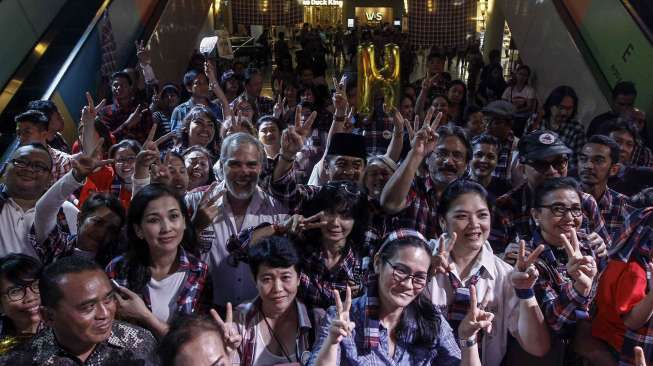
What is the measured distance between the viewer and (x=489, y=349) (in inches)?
97.9

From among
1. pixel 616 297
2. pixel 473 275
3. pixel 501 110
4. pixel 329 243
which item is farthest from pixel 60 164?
pixel 616 297

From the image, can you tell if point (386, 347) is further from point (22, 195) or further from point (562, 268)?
point (22, 195)

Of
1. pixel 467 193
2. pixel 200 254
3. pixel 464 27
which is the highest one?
pixel 467 193

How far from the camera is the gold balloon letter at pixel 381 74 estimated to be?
473cm

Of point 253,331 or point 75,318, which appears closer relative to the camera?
point 75,318

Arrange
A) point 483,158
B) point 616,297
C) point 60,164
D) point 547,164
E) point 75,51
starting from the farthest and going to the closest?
point 75,51 → point 60,164 → point 483,158 → point 547,164 → point 616,297

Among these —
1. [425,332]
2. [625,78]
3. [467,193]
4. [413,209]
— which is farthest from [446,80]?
[425,332]

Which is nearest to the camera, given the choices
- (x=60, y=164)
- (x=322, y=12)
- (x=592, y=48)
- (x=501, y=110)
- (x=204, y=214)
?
(x=204, y=214)

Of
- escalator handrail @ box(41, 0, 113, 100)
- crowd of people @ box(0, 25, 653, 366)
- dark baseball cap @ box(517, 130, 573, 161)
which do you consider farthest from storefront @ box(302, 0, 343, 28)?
dark baseball cap @ box(517, 130, 573, 161)

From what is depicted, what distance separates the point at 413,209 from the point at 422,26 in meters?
10.6

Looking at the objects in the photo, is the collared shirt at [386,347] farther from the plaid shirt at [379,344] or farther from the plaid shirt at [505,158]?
the plaid shirt at [505,158]

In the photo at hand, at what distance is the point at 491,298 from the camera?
2.47 meters

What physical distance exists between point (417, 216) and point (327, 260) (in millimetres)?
633

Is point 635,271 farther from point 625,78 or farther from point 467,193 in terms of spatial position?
point 625,78
